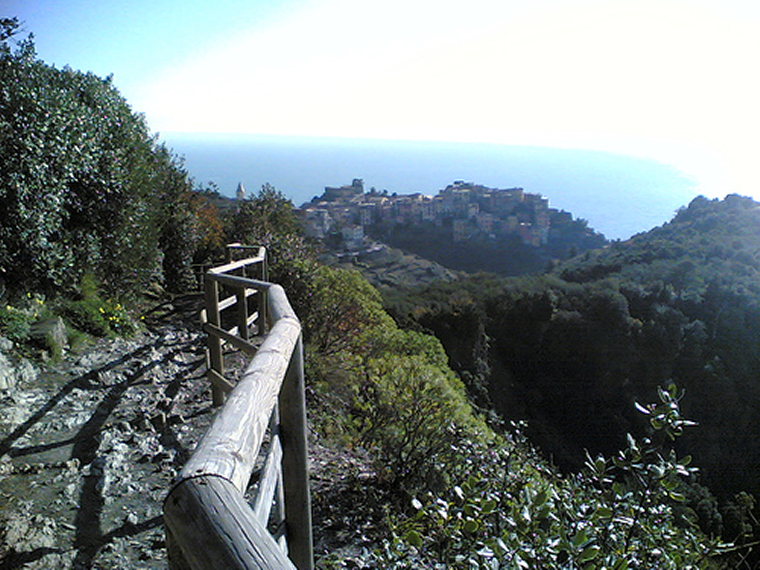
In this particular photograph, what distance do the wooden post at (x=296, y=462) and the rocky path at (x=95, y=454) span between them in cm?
112

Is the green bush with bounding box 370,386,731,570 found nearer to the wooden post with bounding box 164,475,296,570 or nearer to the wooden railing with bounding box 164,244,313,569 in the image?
the wooden railing with bounding box 164,244,313,569

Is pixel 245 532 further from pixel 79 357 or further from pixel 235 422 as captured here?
pixel 79 357

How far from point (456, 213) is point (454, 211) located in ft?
2.02

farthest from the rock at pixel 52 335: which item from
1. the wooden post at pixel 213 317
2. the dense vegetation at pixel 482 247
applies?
the dense vegetation at pixel 482 247

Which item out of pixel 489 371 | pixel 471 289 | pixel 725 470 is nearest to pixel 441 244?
pixel 471 289

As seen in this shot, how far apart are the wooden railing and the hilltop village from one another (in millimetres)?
46564

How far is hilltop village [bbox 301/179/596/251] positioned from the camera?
185ft

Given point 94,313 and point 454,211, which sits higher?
point 94,313

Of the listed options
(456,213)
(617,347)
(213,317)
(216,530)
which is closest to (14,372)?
(213,317)

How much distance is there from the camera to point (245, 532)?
0.71 m

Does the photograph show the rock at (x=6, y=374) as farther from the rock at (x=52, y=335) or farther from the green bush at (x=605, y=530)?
the green bush at (x=605, y=530)

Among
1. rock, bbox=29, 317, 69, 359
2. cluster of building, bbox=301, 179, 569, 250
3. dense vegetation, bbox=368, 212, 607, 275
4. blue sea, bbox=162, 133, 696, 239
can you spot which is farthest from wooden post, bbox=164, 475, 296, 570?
dense vegetation, bbox=368, 212, 607, 275

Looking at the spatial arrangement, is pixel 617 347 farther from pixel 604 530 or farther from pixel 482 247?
pixel 604 530

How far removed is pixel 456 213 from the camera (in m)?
61.5
